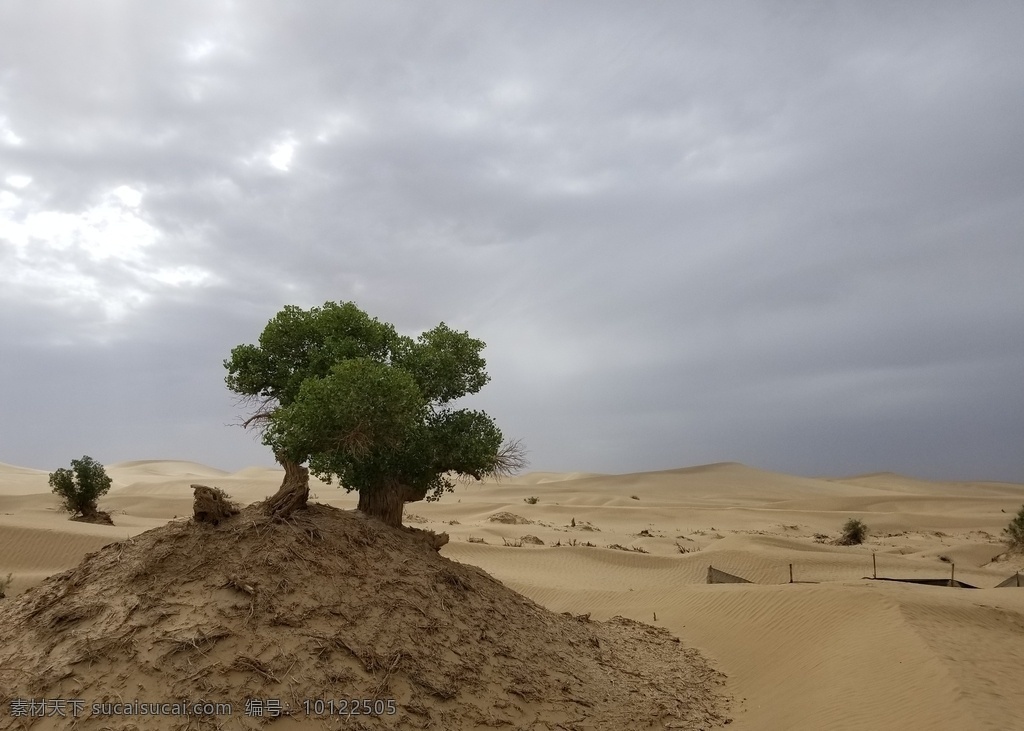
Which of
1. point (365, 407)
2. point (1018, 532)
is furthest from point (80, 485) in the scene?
point (1018, 532)

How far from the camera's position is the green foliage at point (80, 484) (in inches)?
1086

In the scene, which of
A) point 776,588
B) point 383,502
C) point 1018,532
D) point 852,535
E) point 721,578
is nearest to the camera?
point 383,502

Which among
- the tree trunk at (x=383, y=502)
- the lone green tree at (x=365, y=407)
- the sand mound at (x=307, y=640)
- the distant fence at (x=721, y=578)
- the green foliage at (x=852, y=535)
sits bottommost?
the green foliage at (x=852, y=535)

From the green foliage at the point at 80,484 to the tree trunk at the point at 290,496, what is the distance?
2336 centimetres

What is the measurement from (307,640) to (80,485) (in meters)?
25.9

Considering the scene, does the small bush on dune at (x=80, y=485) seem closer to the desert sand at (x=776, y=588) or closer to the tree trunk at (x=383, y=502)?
the desert sand at (x=776, y=588)

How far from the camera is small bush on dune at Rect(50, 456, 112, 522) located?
2758 centimetres

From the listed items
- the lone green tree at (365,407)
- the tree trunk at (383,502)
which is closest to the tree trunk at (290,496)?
the lone green tree at (365,407)

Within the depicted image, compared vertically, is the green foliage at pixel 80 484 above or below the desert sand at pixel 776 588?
above

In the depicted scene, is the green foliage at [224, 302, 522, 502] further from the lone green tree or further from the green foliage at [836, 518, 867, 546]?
the green foliage at [836, 518, 867, 546]

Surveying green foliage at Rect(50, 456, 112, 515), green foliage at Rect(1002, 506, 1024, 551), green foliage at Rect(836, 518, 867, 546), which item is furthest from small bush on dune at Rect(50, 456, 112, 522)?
green foliage at Rect(1002, 506, 1024, 551)

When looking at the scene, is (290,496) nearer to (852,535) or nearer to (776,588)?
(776,588)

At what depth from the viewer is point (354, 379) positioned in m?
9.15

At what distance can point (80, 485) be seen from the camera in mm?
27688
